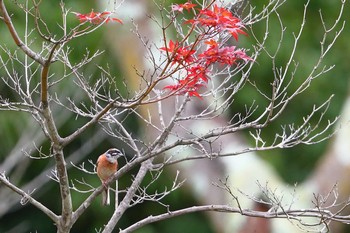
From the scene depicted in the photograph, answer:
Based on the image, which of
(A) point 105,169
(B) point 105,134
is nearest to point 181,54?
(A) point 105,169

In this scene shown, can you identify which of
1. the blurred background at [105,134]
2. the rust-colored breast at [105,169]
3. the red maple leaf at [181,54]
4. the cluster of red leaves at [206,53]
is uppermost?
the blurred background at [105,134]

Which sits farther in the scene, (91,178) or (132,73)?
(91,178)

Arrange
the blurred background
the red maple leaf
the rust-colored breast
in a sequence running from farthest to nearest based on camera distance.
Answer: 1. the blurred background
2. the rust-colored breast
3. the red maple leaf

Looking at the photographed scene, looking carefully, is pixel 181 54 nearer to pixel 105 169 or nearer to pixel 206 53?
pixel 206 53

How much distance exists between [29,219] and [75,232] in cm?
63

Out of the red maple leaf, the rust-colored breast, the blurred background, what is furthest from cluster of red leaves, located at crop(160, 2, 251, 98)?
the blurred background

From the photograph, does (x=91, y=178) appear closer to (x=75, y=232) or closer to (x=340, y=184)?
(x=75, y=232)

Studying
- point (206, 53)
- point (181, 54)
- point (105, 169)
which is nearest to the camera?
point (181, 54)

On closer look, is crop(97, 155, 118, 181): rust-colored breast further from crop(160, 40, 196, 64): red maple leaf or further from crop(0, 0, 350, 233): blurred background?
crop(0, 0, 350, 233): blurred background

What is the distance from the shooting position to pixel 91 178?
32.7ft

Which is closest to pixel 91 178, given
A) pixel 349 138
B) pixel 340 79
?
pixel 340 79

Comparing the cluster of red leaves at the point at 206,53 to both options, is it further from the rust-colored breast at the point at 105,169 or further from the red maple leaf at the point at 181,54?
the rust-colored breast at the point at 105,169

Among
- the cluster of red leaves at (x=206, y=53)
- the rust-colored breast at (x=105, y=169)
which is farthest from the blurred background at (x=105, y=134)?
the cluster of red leaves at (x=206, y=53)

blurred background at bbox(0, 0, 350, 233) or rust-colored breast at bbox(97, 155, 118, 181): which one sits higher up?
blurred background at bbox(0, 0, 350, 233)
